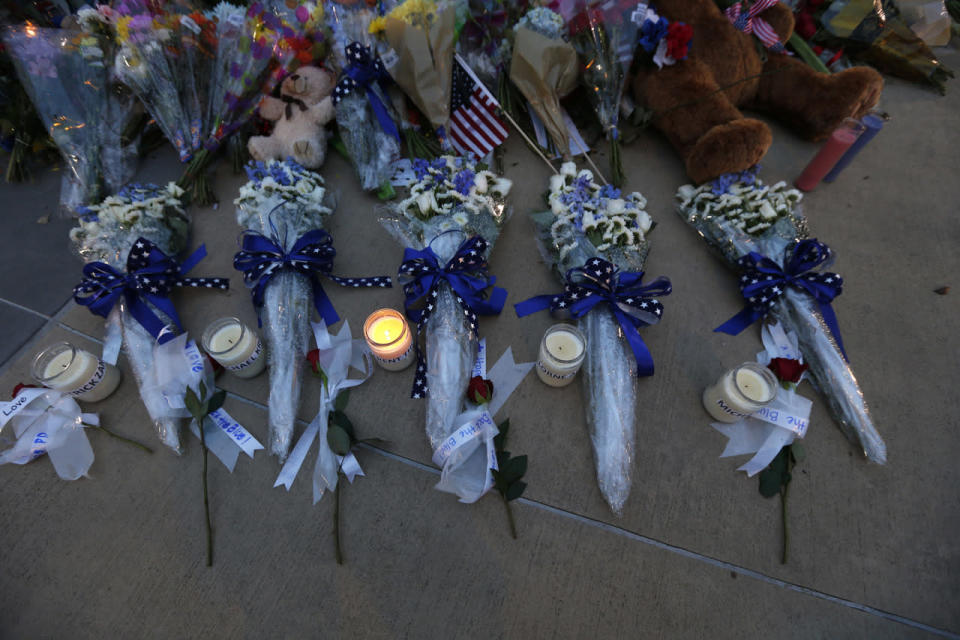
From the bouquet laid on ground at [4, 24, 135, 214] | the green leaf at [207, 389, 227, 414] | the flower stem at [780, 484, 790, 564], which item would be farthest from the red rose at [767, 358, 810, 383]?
the bouquet laid on ground at [4, 24, 135, 214]

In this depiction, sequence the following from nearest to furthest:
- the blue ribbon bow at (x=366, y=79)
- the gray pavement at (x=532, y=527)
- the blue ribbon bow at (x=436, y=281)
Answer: the gray pavement at (x=532, y=527) < the blue ribbon bow at (x=436, y=281) < the blue ribbon bow at (x=366, y=79)

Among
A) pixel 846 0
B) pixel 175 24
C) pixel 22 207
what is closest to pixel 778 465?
pixel 846 0

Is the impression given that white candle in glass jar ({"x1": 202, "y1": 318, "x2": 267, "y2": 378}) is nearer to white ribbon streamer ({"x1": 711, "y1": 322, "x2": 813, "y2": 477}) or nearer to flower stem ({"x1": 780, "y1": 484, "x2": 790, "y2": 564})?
white ribbon streamer ({"x1": 711, "y1": 322, "x2": 813, "y2": 477})

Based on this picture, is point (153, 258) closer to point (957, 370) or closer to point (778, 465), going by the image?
point (778, 465)

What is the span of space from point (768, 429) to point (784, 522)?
1.12 feet

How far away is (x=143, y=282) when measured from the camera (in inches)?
76.4

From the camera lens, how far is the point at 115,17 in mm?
2406

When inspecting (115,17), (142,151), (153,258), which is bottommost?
(142,151)

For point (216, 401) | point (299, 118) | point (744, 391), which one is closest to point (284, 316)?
point (216, 401)

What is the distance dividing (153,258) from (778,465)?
112 inches

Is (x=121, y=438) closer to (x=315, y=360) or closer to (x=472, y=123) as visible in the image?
(x=315, y=360)

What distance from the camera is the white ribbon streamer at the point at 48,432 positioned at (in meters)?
1.69

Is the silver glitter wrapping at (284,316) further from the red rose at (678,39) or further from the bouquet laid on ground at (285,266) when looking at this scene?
the red rose at (678,39)

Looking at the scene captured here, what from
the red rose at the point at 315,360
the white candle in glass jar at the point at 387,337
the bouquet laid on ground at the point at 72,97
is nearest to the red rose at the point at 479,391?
the white candle in glass jar at the point at 387,337
